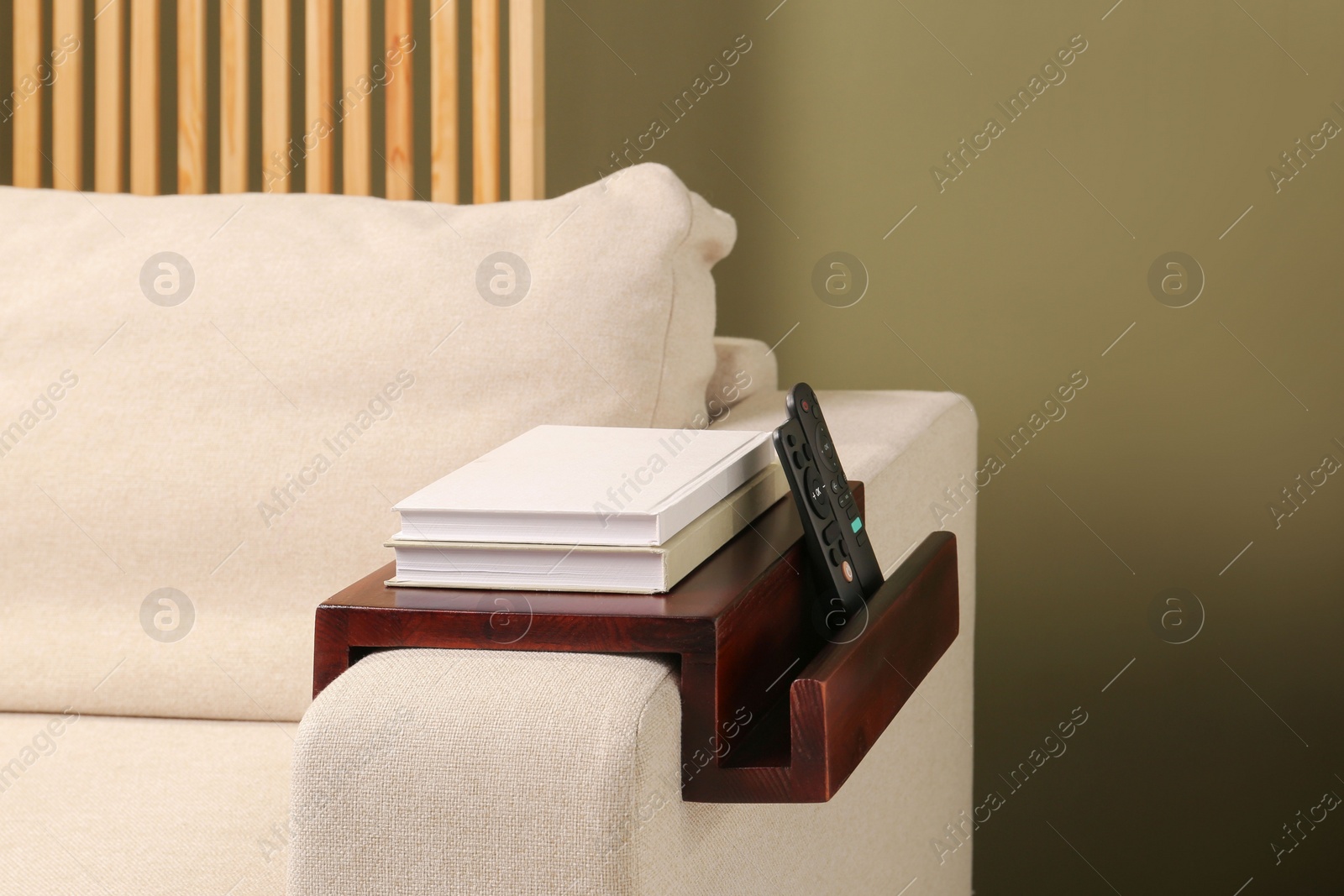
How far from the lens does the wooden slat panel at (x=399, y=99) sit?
1887 millimetres

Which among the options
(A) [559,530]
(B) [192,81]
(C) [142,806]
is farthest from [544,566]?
(B) [192,81]

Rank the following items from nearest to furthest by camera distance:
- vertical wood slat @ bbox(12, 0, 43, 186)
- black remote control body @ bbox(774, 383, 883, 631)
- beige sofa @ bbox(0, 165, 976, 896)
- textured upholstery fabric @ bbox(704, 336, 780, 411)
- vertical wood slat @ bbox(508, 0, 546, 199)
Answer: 1. black remote control body @ bbox(774, 383, 883, 631)
2. beige sofa @ bbox(0, 165, 976, 896)
3. textured upholstery fabric @ bbox(704, 336, 780, 411)
4. vertical wood slat @ bbox(508, 0, 546, 199)
5. vertical wood slat @ bbox(12, 0, 43, 186)

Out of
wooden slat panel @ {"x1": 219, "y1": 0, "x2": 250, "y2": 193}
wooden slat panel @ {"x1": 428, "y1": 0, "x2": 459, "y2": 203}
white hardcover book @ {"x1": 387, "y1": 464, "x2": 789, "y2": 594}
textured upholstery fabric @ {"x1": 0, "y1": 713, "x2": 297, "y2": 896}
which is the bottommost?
textured upholstery fabric @ {"x1": 0, "y1": 713, "x2": 297, "y2": 896}

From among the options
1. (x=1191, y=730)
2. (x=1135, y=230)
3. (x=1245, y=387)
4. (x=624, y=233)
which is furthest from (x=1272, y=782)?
(x=624, y=233)

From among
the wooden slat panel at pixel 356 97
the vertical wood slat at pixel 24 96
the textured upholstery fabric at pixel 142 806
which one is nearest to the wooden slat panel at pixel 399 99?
the wooden slat panel at pixel 356 97

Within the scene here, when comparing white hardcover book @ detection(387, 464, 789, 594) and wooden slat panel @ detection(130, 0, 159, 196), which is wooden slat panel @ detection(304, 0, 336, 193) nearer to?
wooden slat panel @ detection(130, 0, 159, 196)

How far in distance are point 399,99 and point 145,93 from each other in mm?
384

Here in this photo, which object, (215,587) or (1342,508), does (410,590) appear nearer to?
(215,587)

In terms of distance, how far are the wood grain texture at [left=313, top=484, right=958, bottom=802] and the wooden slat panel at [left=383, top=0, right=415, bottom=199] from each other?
132cm

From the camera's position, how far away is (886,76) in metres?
2.00

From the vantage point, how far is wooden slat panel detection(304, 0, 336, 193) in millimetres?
1890

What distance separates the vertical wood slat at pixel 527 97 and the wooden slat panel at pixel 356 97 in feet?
0.71

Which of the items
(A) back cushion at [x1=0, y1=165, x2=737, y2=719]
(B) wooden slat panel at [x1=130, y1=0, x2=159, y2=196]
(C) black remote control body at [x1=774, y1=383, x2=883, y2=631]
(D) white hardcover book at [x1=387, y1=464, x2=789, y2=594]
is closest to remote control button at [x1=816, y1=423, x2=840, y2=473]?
(C) black remote control body at [x1=774, y1=383, x2=883, y2=631]

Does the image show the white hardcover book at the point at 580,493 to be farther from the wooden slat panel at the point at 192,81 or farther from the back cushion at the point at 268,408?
the wooden slat panel at the point at 192,81
